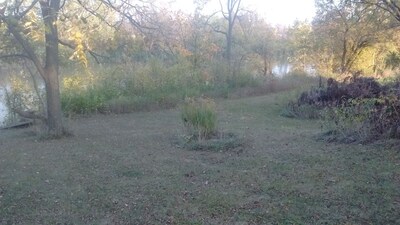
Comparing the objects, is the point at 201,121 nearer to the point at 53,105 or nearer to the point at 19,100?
the point at 53,105

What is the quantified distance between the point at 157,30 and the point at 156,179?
4169 millimetres

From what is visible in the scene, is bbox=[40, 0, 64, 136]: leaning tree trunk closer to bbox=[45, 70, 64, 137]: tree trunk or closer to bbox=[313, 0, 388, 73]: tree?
bbox=[45, 70, 64, 137]: tree trunk

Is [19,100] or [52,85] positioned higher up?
[52,85]

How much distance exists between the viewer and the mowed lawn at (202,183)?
4.13 metres

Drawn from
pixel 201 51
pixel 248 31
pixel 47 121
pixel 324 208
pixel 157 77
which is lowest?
pixel 324 208

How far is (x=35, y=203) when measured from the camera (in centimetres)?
462

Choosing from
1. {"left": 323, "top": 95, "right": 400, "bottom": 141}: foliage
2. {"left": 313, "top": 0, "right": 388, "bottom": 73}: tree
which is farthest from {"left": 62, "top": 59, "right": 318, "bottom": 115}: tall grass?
{"left": 323, "top": 95, "right": 400, "bottom": 141}: foliage

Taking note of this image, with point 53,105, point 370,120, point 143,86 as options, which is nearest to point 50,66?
point 53,105

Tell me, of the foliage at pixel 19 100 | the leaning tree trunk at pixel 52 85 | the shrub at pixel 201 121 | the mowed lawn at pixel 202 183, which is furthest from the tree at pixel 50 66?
the foliage at pixel 19 100

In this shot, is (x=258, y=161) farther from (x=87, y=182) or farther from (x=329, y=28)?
(x=329, y=28)

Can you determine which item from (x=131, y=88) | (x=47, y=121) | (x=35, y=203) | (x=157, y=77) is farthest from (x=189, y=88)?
(x=35, y=203)

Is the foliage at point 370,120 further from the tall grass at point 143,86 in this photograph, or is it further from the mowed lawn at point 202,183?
the tall grass at point 143,86

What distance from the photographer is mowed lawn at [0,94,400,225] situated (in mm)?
4133

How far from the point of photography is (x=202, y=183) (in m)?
5.18
